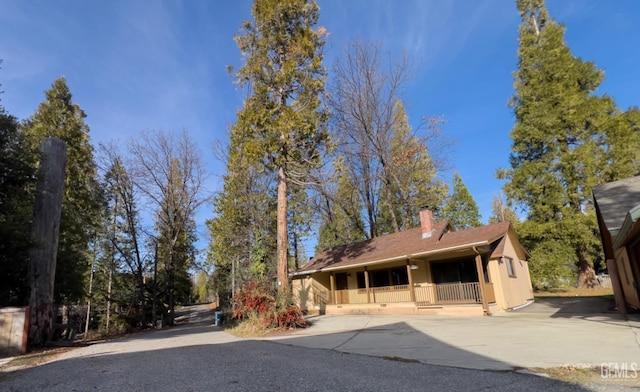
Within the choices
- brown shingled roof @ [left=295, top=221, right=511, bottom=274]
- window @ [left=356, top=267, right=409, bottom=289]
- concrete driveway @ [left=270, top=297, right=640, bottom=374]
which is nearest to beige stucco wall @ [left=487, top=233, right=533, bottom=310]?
brown shingled roof @ [left=295, top=221, right=511, bottom=274]

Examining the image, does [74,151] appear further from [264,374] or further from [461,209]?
[461,209]

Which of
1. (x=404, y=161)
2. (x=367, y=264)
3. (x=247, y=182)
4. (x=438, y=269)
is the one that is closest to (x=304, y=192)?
(x=247, y=182)

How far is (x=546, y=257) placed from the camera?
73.3 ft

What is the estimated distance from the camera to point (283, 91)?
14.7 m

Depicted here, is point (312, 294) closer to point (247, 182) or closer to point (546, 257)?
point (247, 182)

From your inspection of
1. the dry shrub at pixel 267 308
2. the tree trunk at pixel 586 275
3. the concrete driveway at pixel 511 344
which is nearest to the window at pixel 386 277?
the dry shrub at pixel 267 308

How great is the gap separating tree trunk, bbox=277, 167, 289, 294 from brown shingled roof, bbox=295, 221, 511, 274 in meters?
5.83

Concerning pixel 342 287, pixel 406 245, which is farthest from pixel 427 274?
pixel 342 287

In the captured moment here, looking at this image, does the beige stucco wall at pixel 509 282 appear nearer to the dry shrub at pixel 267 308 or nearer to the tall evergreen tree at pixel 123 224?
the dry shrub at pixel 267 308

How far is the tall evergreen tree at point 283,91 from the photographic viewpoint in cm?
1391

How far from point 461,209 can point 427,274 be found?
1594cm

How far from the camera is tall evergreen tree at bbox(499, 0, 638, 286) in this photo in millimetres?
21672

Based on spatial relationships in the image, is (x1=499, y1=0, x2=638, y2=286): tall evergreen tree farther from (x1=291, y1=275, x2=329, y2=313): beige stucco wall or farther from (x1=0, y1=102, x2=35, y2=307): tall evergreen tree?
(x1=0, y1=102, x2=35, y2=307): tall evergreen tree

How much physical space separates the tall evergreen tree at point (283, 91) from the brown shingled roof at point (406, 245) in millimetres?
6554
